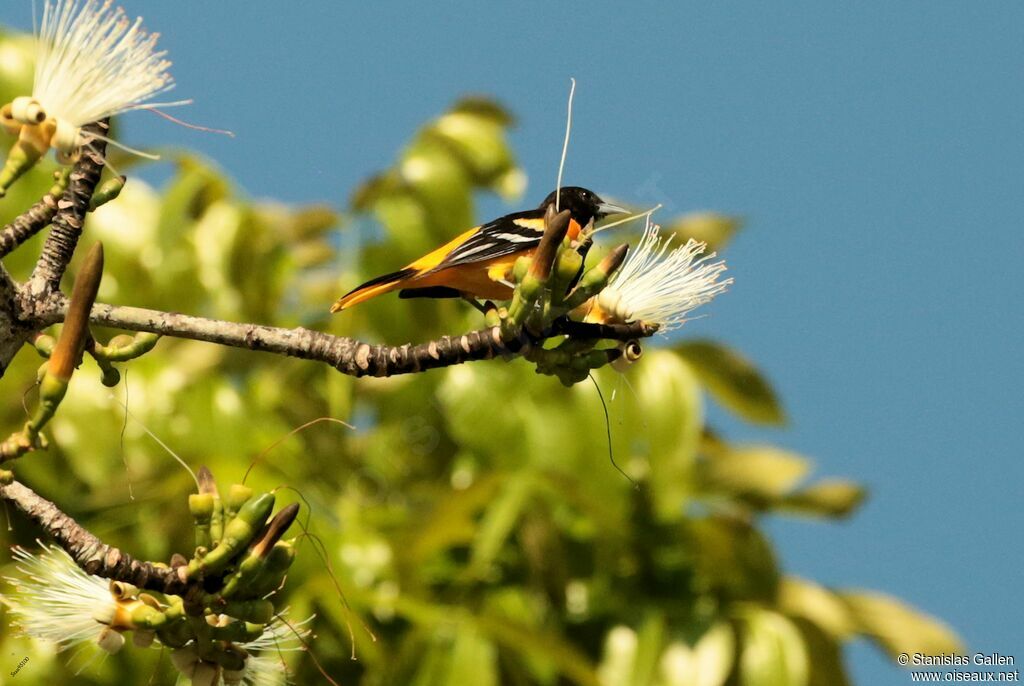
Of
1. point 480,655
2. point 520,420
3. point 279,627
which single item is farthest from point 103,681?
point 279,627

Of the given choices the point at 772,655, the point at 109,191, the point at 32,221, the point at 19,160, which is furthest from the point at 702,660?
the point at 19,160

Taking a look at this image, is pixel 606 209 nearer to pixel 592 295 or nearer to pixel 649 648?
pixel 592 295

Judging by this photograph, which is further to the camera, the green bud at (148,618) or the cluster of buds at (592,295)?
the cluster of buds at (592,295)

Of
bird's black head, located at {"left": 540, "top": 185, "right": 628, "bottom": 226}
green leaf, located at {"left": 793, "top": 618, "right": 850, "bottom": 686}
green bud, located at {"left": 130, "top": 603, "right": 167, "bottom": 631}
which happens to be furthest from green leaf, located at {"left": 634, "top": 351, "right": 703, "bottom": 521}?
green bud, located at {"left": 130, "top": 603, "right": 167, "bottom": 631}

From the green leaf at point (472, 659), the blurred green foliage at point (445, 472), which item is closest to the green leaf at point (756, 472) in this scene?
the blurred green foliage at point (445, 472)

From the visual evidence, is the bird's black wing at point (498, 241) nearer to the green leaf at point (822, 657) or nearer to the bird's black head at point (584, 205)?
the bird's black head at point (584, 205)

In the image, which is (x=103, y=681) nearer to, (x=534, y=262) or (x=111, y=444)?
(x=111, y=444)

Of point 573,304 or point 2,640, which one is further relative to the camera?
point 2,640
